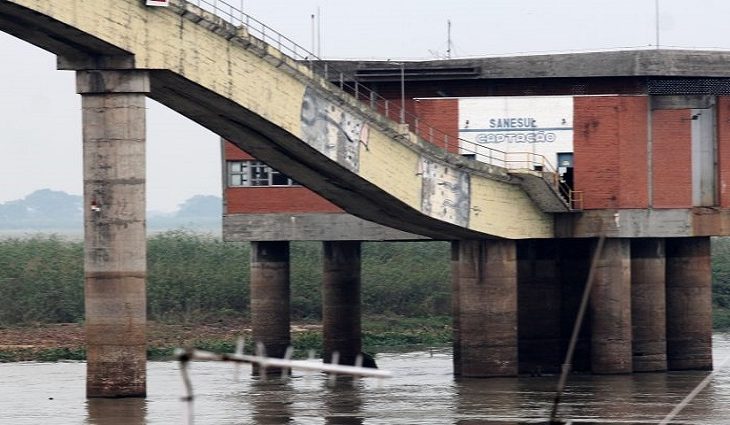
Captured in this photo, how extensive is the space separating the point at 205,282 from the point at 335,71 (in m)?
34.2

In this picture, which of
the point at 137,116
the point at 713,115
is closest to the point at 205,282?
the point at 713,115

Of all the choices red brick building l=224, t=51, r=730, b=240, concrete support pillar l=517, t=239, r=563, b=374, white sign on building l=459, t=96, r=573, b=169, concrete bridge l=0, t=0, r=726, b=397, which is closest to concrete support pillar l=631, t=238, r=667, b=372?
concrete bridge l=0, t=0, r=726, b=397

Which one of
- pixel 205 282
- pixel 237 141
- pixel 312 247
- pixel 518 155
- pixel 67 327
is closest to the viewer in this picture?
pixel 237 141

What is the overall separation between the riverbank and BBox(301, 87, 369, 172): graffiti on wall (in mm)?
22247

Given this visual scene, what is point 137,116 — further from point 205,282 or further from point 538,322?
point 205,282

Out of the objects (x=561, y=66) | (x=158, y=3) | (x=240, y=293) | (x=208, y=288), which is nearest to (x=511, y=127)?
(x=561, y=66)

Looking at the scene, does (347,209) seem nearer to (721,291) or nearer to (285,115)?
(285,115)

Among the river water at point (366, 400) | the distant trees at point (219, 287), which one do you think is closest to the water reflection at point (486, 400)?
the river water at point (366, 400)

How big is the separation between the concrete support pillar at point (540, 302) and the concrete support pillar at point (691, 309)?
13.4 ft

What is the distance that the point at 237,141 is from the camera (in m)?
51.2

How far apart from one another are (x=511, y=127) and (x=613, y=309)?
23.1ft

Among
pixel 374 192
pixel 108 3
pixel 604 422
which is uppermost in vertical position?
pixel 108 3

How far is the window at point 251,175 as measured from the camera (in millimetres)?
61094

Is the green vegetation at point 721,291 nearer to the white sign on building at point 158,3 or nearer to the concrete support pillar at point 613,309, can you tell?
the concrete support pillar at point 613,309
